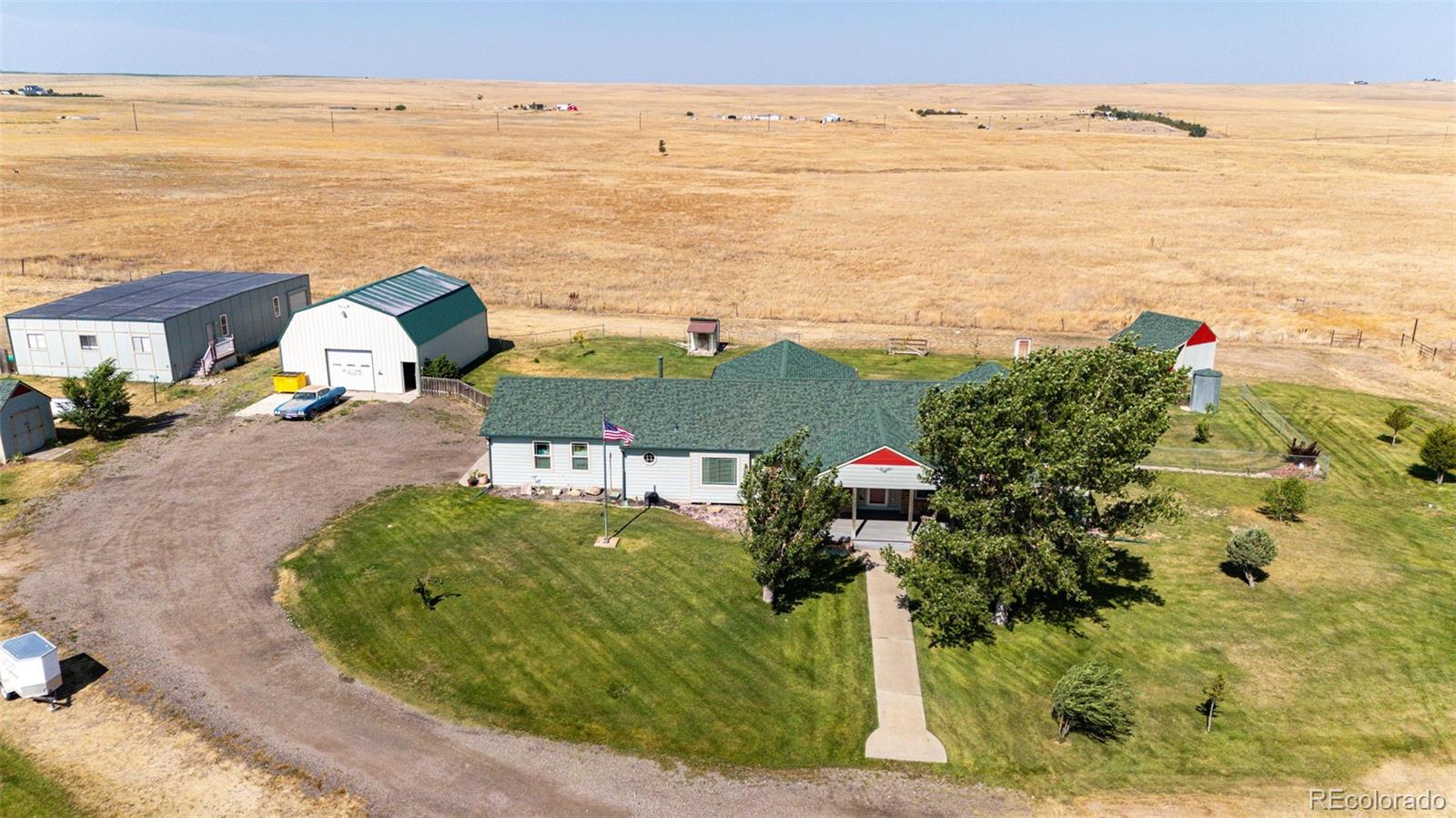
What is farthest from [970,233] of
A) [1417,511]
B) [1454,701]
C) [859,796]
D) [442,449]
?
[859,796]

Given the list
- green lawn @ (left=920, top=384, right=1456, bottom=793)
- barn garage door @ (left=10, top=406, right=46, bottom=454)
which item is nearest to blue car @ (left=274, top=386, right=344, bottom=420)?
barn garage door @ (left=10, top=406, right=46, bottom=454)

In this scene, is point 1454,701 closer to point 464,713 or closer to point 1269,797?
point 1269,797

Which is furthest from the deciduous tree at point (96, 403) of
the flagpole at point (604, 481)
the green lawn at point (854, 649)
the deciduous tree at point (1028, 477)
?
the deciduous tree at point (1028, 477)

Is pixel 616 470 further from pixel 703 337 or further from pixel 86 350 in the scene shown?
pixel 86 350

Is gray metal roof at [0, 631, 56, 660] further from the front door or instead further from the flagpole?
the front door

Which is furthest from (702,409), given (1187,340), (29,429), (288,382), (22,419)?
(29,429)

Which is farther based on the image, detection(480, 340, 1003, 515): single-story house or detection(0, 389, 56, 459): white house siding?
detection(0, 389, 56, 459): white house siding
